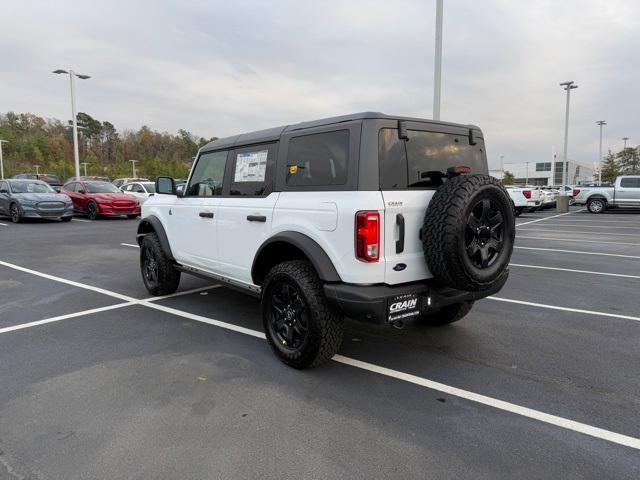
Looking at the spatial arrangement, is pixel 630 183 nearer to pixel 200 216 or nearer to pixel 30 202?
pixel 200 216

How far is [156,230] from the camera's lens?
577 cm

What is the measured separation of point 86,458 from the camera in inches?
98.7

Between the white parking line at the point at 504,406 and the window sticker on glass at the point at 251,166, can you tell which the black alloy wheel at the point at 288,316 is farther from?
the window sticker on glass at the point at 251,166

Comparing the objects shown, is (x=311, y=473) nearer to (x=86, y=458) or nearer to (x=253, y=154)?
(x=86, y=458)

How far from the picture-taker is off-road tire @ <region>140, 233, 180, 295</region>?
572cm

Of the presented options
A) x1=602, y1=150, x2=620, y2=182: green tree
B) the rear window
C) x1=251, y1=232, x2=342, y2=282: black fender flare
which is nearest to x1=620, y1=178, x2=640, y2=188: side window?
the rear window

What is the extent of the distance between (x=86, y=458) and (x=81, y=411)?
1.97 feet

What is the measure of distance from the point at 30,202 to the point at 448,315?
16008 millimetres

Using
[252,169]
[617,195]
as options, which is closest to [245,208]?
[252,169]

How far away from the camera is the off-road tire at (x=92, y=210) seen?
17.3 m

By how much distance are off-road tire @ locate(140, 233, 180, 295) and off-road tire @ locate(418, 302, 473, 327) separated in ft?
10.7

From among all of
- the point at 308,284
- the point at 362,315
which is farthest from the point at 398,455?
the point at 308,284

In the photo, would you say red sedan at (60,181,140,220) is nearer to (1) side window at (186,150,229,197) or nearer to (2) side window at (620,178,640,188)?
(1) side window at (186,150,229,197)

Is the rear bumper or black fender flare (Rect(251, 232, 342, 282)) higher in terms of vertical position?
black fender flare (Rect(251, 232, 342, 282))
